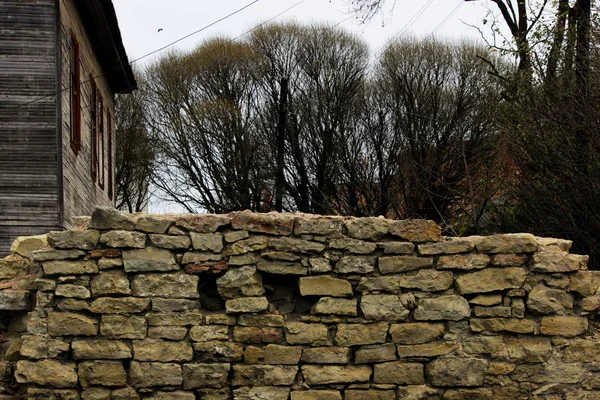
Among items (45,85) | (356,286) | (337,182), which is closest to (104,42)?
(45,85)

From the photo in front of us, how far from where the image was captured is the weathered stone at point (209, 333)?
659 cm

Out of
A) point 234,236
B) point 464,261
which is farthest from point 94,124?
point 464,261

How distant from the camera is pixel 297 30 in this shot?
92.2 feet

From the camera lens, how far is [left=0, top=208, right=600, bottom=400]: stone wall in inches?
257

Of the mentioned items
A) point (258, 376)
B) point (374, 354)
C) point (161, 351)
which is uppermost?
point (161, 351)

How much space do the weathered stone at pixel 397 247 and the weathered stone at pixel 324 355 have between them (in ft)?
3.07

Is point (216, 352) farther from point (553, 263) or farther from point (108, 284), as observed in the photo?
point (553, 263)

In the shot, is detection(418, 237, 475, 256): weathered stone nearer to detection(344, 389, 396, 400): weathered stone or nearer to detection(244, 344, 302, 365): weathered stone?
detection(344, 389, 396, 400): weathered stone

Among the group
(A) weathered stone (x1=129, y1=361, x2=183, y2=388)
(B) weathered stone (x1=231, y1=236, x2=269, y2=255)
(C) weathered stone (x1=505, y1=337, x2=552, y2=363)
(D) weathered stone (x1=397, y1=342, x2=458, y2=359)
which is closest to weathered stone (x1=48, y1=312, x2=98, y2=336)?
(A) weathered stone (x1=129, y1=361, x2=183, y2=388)

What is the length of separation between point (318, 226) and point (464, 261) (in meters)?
1.32

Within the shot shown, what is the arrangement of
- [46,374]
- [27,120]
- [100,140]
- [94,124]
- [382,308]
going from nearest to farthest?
[46,374] < [382,308] < [27,120] < [94,124] < [100,140]

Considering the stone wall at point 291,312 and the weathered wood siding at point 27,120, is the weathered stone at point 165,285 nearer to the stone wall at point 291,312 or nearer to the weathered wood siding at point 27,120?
the stone wall at point 291,312

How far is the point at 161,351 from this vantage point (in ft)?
21.5

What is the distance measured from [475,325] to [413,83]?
60.3ft
